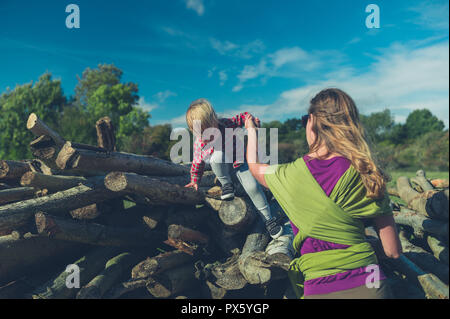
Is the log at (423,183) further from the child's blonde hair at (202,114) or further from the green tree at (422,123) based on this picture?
the green tree at (422,123)

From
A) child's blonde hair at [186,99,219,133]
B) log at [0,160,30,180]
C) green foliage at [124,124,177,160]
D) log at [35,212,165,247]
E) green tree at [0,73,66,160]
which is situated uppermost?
green tree at [0,73,66,160]

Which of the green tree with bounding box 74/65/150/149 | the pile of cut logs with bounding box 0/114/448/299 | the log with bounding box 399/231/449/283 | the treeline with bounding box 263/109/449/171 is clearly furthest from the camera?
the green tree with bounding box 74/65/150/149

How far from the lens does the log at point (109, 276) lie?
12.7 ft

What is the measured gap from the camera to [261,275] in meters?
3.45

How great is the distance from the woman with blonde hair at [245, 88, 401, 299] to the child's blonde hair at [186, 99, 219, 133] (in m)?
1.60

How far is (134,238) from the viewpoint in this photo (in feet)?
15.3

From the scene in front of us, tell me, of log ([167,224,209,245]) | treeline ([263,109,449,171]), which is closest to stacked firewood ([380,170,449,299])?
log ([167,224,209,245])

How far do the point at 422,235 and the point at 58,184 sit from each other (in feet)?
Result: 18.5

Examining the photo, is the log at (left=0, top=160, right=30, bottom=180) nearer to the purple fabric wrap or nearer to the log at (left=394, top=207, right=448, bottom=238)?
the purple fabric wrap

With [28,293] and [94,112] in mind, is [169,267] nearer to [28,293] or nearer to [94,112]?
[28,293]

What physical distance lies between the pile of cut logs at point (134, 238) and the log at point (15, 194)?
1 centimetres

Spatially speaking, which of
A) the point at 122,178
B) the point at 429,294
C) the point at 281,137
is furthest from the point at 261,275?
the point at 281,137

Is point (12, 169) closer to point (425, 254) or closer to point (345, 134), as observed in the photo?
point (345, 134)

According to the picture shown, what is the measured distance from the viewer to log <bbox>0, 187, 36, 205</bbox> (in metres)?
4.92
